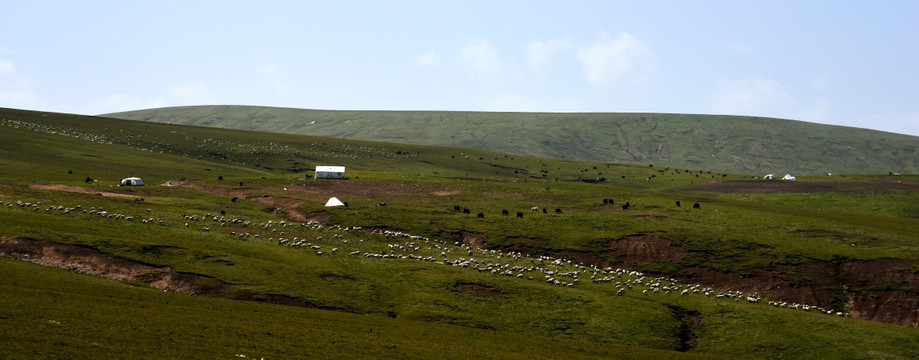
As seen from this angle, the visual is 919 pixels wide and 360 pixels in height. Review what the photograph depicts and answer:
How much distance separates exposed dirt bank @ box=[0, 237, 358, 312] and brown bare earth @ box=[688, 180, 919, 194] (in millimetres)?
127603

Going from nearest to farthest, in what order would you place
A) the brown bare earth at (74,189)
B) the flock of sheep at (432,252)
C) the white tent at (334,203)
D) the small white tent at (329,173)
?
1. the flock of sheep at (432,252)
2. the brown bare earth at (74,189)
3. the white tent at (334,203)
4. the small white tent at (329,173)

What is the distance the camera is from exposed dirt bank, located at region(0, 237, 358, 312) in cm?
5984

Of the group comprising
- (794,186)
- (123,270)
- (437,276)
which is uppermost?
(794,186)

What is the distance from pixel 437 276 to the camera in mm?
69375

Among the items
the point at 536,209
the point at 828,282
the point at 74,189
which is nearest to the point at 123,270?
the point at 74,189

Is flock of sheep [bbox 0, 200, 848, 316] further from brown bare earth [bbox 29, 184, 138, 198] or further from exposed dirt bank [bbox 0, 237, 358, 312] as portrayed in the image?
brown bare earth [bbox 29, 184, 138, 198]

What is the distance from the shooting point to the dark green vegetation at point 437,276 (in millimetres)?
46531

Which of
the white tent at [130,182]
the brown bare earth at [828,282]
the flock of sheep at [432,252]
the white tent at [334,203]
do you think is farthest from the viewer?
the white tent at [130,182]

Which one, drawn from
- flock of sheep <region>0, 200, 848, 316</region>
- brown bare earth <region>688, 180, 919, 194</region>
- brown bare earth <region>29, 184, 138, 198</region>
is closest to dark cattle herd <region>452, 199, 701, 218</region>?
flock of sheep <region>0, 200, 848, 316</region>

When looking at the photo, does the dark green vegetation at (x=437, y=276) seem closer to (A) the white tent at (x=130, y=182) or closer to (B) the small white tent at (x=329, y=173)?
(A) the white tent at (x=130, y=182)

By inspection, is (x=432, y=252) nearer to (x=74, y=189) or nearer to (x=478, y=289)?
(x=478, y=289)

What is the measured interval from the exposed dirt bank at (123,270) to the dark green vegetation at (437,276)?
293 millimetres

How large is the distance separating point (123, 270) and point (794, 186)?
14328 centimetres

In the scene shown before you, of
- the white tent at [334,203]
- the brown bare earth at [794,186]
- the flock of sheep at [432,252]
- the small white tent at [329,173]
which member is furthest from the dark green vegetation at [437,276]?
the brown bare earth at [794,186]
